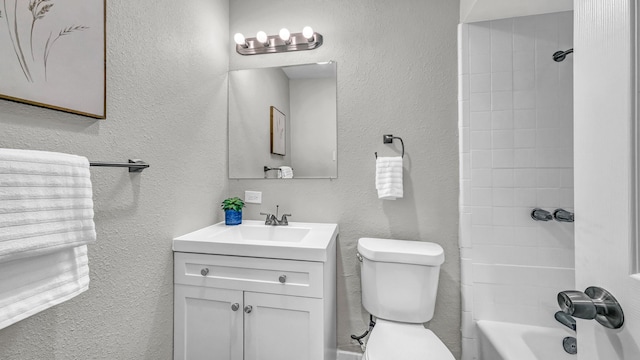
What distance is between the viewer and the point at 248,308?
127 centimetres

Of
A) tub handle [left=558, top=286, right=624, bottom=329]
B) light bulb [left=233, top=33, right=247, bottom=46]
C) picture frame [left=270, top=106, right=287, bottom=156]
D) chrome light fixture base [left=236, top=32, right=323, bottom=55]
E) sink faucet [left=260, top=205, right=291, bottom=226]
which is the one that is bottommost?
sink faucet [left=260, top=205, right=291, bottom=226]

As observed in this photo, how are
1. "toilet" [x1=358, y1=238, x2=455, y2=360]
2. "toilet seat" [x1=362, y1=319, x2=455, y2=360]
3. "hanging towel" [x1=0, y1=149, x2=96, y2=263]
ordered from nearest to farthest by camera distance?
"hanging towel" [x1=0, y1=149, x2=96, y2=263]
"toilet seat" [x1=362, y1=319, x2=455, y2=360]
"toilet" [x1=358, y1=238, x2=455, y2=360]

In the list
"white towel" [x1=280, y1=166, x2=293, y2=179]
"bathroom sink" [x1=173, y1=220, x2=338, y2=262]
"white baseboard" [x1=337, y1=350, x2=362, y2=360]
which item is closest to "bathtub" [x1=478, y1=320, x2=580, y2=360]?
"white baseboard" [x1=337, y1=350, x2=362, y2=360]

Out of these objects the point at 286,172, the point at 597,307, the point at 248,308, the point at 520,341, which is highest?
the point at 286,172

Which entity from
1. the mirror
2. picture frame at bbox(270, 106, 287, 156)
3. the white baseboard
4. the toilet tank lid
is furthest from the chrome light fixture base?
the white baseboard

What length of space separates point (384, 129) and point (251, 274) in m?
1.15

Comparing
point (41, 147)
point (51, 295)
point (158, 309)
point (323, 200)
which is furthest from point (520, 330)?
point (41, 147)

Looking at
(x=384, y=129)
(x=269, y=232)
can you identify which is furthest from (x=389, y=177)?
(x=269, y=232)

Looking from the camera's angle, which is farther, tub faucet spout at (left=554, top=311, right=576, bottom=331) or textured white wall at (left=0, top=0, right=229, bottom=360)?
tub faucet spout at (left=554, top=311, right=576, bottom=331)

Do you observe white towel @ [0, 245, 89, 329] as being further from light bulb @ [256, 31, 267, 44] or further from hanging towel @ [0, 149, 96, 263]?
light bulb @ [256, 31, 267, 44]

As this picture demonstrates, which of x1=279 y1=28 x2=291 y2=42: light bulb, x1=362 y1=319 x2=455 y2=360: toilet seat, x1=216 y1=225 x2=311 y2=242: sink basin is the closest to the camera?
x1=362 y1=319 x2=455 y2=360: toilet seat

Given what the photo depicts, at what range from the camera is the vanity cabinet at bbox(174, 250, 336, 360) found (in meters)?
1.24

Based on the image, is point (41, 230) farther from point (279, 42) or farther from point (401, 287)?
point (279, 42)

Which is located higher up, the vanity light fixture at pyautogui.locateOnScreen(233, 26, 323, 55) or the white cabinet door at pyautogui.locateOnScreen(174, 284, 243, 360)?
the vanity light fixture at pyautogui.locateOnScreen(233, 26, 323, 55)
